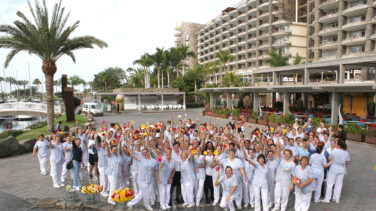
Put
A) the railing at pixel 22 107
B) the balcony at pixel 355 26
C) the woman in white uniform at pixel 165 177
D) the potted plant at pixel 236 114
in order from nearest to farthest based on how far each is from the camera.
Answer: the woman in white uniform at pixel 165 177 < the potted plant at pixel 236 114 < the railing at pixel 22 107 < the balcony at pixel 355 26

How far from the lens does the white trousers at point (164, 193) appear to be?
6.23 meters

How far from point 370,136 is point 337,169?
9727 mm

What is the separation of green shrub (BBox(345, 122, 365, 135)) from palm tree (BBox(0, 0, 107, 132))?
16.4 metres

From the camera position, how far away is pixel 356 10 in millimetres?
33406

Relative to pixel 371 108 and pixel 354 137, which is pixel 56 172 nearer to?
pixel 354 137

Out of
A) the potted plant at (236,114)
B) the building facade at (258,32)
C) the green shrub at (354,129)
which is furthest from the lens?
the building facade at (258,32)

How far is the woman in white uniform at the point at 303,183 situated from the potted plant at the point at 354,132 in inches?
442

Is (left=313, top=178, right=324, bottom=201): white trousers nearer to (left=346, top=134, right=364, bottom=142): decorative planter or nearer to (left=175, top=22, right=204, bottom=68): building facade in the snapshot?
(left=346, top=134, right=364, bottom=142): decorative planter

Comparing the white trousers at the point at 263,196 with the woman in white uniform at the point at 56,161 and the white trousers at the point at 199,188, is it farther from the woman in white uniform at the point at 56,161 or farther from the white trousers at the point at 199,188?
the woman in white uniform at the point at 56,161

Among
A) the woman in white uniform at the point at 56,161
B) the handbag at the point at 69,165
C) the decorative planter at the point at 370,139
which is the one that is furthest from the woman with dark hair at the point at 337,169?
the decorative planter at the point at 370,139

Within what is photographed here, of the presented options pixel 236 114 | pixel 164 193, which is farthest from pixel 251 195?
pixel 236 114

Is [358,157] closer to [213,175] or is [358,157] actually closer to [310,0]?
[213,175]

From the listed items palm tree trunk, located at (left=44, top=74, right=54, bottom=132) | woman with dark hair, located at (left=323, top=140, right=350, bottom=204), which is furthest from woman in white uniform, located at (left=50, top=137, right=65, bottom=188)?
palm tree trunk, located at (left=44, top=74, right=54, bottom=132)

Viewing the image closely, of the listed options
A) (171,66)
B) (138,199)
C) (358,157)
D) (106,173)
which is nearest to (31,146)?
(106,173)
